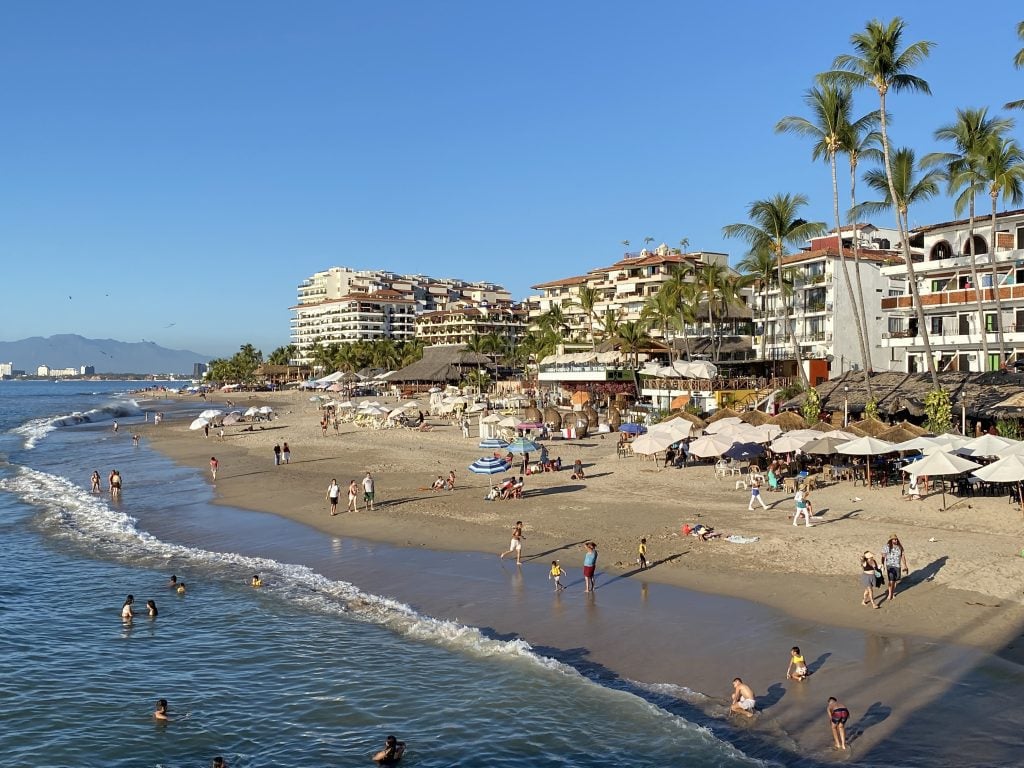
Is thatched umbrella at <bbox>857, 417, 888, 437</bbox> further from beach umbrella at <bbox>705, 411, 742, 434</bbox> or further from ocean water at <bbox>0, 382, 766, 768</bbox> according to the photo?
ocean water at <bbox>0, 382, 766, 768</bbox>

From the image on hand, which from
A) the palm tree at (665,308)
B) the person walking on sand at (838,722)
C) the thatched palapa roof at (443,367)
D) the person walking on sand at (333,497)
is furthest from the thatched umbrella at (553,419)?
the person walking on sand at (838,722)

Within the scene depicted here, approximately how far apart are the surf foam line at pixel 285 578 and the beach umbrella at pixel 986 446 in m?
15.0

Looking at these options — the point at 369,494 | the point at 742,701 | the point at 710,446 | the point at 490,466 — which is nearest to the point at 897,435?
the point at 710,446

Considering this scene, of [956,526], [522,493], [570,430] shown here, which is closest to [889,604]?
[956,526]

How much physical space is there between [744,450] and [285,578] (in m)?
15.9

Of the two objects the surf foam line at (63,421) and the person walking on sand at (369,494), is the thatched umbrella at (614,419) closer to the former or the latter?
the person walking on sand at (369,494)

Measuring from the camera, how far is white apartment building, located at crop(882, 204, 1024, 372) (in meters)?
37.2

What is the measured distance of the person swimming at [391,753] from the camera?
411 inches

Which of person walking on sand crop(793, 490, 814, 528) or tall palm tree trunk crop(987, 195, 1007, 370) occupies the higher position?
tall palm tree trunk crop(987, 195, 1007, 370)

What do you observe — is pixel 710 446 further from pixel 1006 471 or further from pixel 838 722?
pixel 838 722

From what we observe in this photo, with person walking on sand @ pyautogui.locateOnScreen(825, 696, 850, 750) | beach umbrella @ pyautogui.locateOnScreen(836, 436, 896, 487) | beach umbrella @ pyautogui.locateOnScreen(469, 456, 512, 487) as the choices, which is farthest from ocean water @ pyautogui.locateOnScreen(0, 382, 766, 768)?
beach umbrella @ pyautogui.locateOnScreen(836, 436, 896, 487)

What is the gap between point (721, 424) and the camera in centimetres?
3000

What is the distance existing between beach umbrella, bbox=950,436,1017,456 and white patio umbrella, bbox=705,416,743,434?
8019 millimetres

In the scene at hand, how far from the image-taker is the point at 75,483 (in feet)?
120
